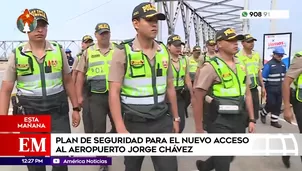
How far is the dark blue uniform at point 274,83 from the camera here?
7.21 meters

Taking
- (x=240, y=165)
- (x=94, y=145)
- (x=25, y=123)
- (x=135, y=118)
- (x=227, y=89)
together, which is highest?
(x=227, y=89)

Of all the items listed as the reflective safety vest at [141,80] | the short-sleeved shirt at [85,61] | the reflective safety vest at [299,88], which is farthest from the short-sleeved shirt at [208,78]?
the short-sleeved shirt at [85,61]

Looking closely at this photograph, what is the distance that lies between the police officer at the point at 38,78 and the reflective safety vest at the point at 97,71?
1.19 m

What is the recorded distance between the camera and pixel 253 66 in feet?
19.7

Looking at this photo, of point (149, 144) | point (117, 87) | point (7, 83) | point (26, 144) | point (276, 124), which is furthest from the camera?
point (276, 124)

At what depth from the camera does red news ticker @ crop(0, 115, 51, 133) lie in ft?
10.6

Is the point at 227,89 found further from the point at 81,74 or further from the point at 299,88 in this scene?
the point at 81,74

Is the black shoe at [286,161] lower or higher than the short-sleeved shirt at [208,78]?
lower

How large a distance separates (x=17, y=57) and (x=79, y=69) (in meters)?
1.60

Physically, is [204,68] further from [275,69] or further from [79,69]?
[275,69]

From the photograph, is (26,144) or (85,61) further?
(85,61)

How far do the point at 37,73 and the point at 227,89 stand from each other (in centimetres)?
A: 186

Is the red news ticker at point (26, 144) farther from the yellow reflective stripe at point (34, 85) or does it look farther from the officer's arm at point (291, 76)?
the officer's arm at point (291, 76)

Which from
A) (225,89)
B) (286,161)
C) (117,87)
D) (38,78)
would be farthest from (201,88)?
(286,161)
